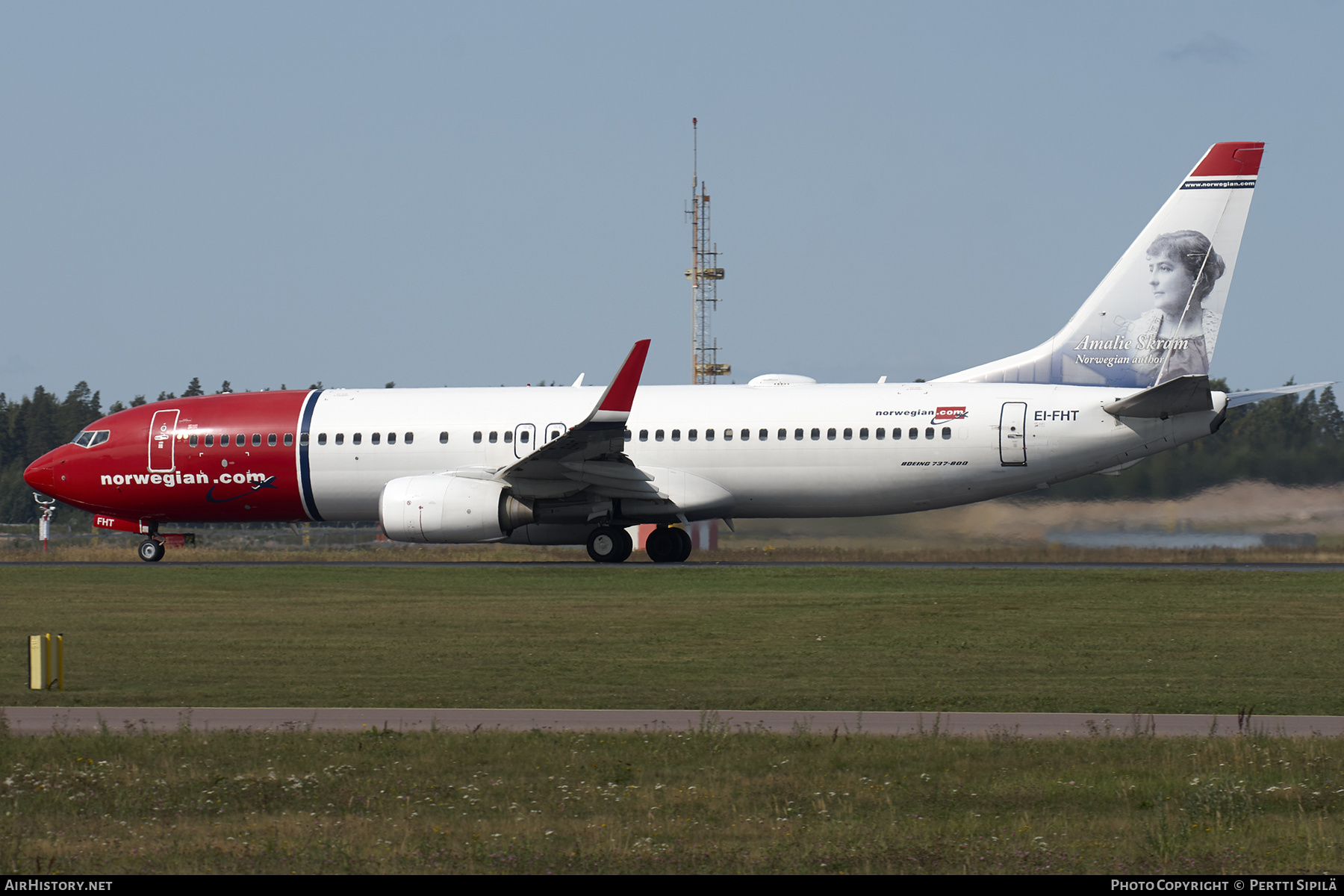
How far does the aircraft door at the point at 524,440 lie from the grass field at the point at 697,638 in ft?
10.6

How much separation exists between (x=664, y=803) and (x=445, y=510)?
22.5 m

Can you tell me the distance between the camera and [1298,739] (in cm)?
1183

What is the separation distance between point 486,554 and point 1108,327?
18.6 metres

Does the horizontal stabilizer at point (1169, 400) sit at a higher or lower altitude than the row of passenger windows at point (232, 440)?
higher

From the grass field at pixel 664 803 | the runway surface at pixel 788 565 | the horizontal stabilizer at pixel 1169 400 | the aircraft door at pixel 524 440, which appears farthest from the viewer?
the aircraft door at pixel 524 440

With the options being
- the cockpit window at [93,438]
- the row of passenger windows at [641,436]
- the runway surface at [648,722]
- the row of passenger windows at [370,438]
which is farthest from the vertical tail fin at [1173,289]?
the cockpit window at [93,438]

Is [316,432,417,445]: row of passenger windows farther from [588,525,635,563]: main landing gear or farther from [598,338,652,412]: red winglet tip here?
[598,338,652,412]: red winglet tip

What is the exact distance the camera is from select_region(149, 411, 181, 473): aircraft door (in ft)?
119

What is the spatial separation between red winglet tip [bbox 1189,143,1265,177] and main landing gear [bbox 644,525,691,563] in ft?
47.0

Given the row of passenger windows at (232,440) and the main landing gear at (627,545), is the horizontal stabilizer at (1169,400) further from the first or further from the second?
the row of passenger windows at (232,440)

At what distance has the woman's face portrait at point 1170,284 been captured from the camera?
32.1 metres

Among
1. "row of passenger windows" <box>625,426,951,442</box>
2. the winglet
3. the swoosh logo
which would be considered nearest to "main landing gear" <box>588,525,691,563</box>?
"row of passenger windows" <box>625,426,951,442</box>

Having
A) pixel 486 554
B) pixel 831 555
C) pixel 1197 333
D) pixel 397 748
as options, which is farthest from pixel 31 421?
pixel 397 748

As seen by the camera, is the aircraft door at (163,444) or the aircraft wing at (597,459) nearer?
the aircraft wing at (597,459)
